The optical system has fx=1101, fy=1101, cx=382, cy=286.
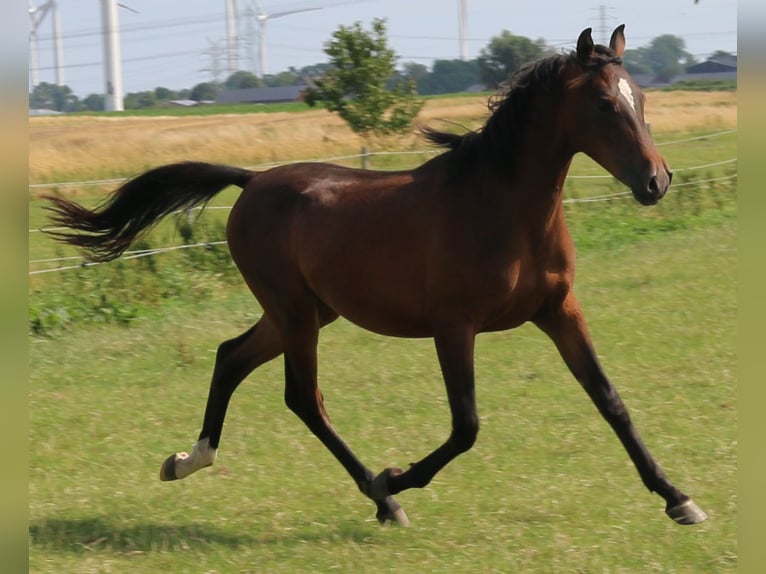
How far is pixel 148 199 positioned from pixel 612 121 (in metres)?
2.69

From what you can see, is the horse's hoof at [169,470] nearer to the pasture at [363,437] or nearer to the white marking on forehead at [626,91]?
the pasture at [363,437]

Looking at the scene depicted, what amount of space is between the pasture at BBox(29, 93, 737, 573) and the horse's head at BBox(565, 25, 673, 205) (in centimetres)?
62

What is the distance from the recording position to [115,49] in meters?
42.2

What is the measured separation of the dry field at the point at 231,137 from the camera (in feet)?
99.7

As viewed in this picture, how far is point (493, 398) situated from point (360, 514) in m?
2.23

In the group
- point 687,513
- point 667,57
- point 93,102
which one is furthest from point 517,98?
point 93,102

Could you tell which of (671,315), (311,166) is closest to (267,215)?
(311,166)

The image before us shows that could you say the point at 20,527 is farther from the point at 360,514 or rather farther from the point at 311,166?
A: the point at 311,166

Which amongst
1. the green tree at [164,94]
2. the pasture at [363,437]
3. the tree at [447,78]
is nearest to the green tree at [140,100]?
the green tree at [164,94]

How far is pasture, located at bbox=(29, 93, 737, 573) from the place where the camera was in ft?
14.4

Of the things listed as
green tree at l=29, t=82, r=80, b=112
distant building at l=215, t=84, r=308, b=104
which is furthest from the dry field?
green tree at l=29, t=82, r=80, b=112

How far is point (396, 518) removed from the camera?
4699 mm

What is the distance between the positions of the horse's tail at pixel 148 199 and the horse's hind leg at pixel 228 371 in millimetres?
799

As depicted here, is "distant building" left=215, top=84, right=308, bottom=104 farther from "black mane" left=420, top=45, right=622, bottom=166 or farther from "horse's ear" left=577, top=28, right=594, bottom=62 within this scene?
"horse's ear" left=577, top=28, right=594, bottom=62
